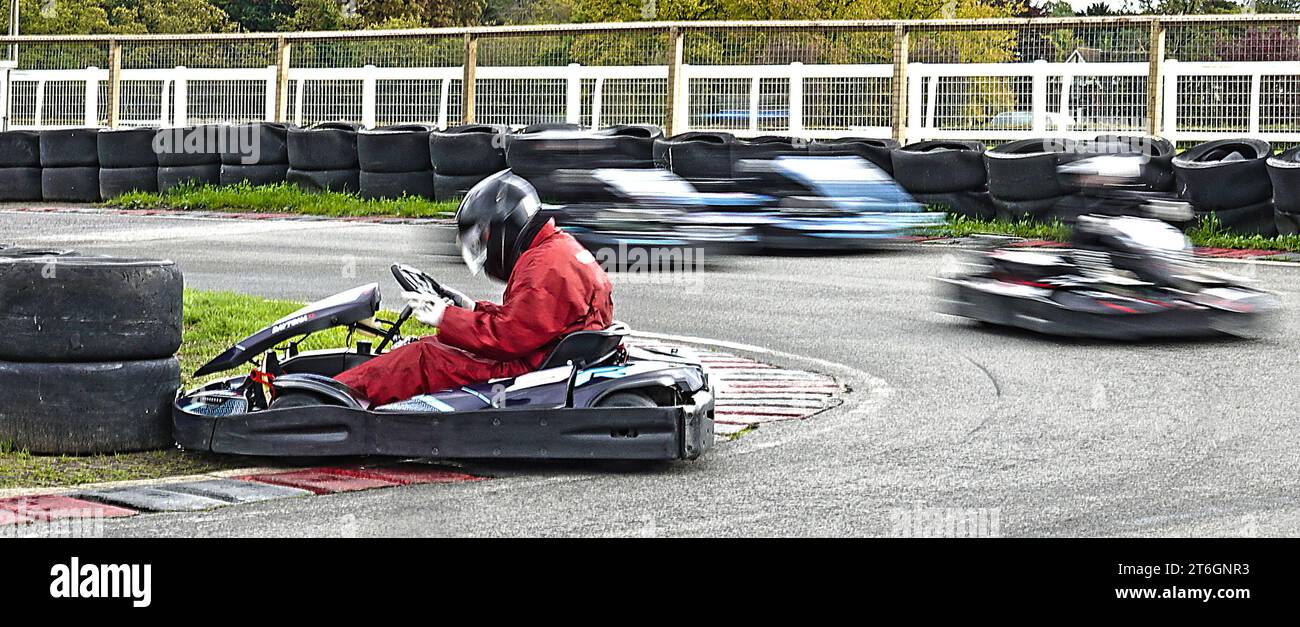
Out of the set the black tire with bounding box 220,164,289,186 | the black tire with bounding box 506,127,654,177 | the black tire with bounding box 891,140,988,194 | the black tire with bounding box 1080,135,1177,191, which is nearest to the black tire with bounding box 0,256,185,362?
the black tire with bounding box 506,127,654,177

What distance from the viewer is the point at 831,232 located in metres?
15.1

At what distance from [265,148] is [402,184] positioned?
223 centimetres

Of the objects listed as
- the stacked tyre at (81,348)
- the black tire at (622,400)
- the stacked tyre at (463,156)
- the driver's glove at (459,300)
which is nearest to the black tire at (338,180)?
the stacked tyre at (463,156)

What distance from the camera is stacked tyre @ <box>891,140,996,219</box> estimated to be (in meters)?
17.0

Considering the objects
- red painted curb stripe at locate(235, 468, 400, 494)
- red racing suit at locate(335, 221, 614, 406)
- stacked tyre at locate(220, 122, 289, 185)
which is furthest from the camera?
stacked tyre at locate(220, 122, 289, 185)

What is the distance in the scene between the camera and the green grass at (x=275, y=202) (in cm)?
1942

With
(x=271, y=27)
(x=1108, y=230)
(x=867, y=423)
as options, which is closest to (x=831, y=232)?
(x=1108, y=230)

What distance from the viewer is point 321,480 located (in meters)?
6.06

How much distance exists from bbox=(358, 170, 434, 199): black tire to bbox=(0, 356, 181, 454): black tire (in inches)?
532

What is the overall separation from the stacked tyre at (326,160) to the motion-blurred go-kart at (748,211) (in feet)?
21.2

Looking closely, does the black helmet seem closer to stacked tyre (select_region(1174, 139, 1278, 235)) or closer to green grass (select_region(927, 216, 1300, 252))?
green grass (select_region(927, 216, 1300, 252))

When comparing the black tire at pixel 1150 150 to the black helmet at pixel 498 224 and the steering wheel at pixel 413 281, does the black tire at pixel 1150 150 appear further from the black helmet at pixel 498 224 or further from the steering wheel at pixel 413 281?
the steering wheel at pixel 413 281

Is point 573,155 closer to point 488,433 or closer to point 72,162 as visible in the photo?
point 72,162

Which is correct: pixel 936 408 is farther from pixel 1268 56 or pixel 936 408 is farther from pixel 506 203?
pixel 1268 56
